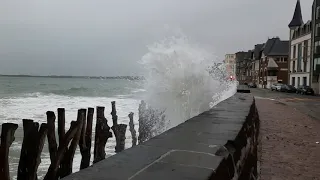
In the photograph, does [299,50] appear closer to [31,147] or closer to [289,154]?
[289,154]

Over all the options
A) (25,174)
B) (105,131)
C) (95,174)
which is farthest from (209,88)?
(95,174)

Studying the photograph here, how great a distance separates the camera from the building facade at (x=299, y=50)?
55625 mm

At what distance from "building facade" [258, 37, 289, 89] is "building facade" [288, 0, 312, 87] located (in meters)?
10.8

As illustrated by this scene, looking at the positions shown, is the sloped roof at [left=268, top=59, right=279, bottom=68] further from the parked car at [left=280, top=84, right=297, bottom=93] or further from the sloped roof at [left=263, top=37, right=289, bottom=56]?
the parked car at [left=280, top=84, right=297, bottom=93]

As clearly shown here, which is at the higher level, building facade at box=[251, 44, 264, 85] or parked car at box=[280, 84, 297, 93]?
building facade at box=[251, 44, 264, 85]

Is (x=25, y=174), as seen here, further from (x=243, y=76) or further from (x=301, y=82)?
(x=243, y=76)

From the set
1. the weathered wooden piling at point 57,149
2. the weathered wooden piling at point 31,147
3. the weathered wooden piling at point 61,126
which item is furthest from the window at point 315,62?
the weathered wooden piling at point 31,147

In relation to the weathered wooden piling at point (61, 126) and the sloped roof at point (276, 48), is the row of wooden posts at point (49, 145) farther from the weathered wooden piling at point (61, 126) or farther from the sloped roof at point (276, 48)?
the sloped roof at point (276, 48)

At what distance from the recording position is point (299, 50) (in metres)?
60.2

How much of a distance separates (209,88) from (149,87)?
381cm

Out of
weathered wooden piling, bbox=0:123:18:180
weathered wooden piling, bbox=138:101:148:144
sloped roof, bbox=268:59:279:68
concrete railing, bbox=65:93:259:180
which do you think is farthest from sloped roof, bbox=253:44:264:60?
concrete railing, bbox=65:93:259:180

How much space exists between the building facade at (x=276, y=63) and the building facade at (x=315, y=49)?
2516cm

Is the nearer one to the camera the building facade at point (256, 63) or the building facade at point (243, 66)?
the building facade at point (256, 63)

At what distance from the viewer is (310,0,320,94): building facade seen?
164ft
